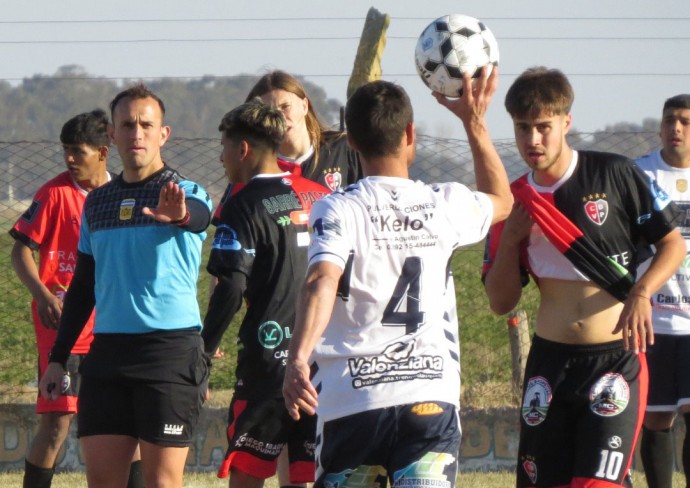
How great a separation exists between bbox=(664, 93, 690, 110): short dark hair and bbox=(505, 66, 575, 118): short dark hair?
2357 mm

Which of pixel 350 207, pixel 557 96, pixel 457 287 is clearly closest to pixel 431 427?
pixel 350 207

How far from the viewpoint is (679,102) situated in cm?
715

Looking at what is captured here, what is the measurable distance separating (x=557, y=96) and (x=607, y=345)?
1064 mm

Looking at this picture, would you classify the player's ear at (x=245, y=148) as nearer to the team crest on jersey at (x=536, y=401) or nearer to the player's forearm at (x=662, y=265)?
the team crest on jersey at (x=536, y=401)

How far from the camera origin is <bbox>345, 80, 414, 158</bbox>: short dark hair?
3875 millimetres

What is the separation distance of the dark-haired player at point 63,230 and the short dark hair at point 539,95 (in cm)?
298

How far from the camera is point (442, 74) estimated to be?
4.98 m

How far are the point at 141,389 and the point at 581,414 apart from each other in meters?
1.87

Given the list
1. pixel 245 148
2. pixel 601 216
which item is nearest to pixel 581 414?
pixel 601 216

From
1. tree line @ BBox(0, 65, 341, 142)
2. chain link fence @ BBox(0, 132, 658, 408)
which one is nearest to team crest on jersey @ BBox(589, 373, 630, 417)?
chain link fence @ BBox(0, 132, 658, 408)

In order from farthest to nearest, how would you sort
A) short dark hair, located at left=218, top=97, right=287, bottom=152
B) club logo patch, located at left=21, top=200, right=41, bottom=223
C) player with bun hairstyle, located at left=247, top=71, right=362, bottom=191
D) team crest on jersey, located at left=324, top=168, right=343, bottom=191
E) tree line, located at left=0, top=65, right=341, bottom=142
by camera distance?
1. tree line, located at left=0, top=65, right=341, bottom=142
2. club logo patch, located at left=21, top=200, right=41, bottom=223
3. team crest on jersey, located at left=324, top=168, right=343, bottom=191
4. player with bun hairstyle, located at left=247, top=71, right=362, bottom=191
5. short dark hair, located at left=218, top=97, right=287, bottom=152

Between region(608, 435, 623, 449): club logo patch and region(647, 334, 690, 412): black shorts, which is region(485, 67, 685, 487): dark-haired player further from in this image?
region(647, 334, 690, 412): black shorts

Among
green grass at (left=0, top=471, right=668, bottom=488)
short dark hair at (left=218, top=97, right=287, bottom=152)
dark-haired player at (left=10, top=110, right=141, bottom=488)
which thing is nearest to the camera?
short dark hair at (left=218, top=97, right=287, bottom=152)

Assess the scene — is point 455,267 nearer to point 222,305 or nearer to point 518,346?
point 518,346
